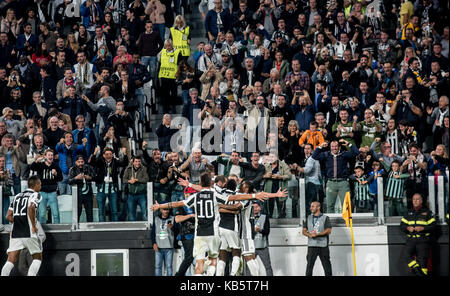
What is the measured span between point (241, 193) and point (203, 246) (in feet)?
3.58

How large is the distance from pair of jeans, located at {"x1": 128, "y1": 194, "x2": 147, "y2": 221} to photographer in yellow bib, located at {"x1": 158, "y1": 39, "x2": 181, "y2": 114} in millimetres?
3518

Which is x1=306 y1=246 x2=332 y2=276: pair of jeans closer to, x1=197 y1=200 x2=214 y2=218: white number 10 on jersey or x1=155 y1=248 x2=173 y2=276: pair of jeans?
x1=197 y1=200 x2=214 y2=218: white number 10 on jersey

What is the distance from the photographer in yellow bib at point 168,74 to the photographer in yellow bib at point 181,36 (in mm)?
223

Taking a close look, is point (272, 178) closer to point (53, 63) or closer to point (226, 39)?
point (226, 39)

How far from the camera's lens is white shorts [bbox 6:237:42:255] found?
651 inches

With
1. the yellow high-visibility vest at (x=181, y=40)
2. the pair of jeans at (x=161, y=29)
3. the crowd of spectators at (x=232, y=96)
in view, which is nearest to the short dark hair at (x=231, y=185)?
the crowd of spectators at (x=232, y=96)

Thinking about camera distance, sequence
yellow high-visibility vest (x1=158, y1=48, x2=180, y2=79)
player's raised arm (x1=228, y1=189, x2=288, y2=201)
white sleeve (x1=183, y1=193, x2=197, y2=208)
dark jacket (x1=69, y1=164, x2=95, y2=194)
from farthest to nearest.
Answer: yellow high-visibility vest (x1=158, y1=48, x2=180, y2=79) < dark jacket (x1=69, y1=164, x2=95, y2=194) < white sleeve (x1=183, y1=193, x2=197, y2=208) < player's raised arm (x1=228, y1=189, x2=288, y2=201)

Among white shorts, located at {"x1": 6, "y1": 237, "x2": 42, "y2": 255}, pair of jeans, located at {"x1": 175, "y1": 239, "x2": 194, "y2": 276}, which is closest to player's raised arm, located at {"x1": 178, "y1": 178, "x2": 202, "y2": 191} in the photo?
pair of jeans, located at {"x1": 175, "y1": 239, "x2": 194, "y2": 276}

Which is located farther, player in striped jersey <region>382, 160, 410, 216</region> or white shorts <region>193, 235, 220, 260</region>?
player in striped jersey <region>382, 160, 410, 216</region>

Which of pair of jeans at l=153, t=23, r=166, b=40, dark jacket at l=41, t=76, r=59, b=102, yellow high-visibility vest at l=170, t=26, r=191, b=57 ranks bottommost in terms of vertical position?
dark jacket at l=41, t=76, r=59, b=102

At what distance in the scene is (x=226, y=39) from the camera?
67.2 ft

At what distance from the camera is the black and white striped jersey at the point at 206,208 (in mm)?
15781

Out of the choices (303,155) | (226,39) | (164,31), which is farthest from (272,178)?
(164,31)

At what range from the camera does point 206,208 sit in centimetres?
1580
